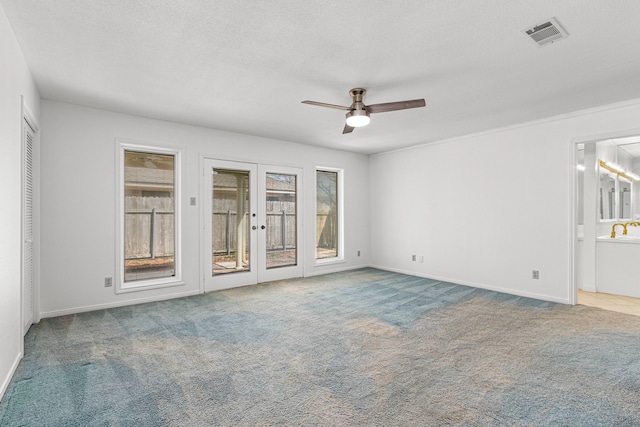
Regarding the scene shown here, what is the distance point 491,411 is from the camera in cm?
202

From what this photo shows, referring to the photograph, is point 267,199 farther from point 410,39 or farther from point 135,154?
point 410,39

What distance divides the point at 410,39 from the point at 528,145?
3.19 metres

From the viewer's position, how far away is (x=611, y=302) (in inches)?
176

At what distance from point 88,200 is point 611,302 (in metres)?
6.94

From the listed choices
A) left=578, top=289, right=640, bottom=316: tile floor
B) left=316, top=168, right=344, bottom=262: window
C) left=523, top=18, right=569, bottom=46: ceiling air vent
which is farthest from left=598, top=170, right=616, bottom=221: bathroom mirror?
left=316, top=168, right=344, bottom=262: window

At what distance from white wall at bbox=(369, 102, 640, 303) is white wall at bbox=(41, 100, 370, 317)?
373 cm

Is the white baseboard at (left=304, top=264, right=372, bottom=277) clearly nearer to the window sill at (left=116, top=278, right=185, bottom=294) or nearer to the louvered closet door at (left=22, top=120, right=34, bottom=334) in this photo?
the window sill at (left=116, top=278, right=185, bottom=294)

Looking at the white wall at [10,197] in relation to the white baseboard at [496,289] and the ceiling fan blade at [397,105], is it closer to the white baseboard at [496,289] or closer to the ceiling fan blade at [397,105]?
the ceiling fan blade at [397,105]

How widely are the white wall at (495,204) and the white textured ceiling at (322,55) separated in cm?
46

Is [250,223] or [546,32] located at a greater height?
[546,32]

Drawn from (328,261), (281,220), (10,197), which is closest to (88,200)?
(10,197)

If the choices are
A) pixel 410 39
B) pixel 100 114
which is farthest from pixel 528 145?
pixel 100 114

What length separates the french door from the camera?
16.8ft

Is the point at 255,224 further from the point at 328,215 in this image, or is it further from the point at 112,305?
the point at 112,305
